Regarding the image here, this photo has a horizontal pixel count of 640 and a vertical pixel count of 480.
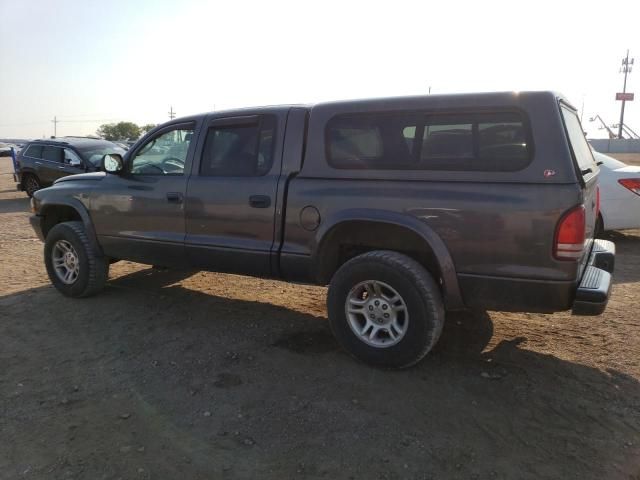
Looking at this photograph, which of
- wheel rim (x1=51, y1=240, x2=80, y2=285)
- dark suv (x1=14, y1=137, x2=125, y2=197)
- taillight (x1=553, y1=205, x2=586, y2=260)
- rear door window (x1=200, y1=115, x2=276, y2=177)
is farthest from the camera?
dark suv (x1=14, y1=137, x2=125, y2=197)

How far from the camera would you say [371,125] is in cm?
385

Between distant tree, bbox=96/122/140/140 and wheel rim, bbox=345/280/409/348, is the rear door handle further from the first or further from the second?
distant tree, bbox=96/122/140/140

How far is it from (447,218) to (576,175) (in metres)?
0.80

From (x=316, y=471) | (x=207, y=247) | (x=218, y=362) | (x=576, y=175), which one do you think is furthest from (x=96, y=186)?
(x=576, y=175)

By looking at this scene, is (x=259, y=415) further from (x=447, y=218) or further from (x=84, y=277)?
(x=84, y=277)

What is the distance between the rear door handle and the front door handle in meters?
0.84

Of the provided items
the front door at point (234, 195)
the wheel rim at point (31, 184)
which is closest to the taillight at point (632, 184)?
the front door at point (234, 195)

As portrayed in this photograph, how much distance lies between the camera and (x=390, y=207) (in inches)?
144

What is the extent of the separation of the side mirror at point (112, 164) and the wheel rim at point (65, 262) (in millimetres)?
1022

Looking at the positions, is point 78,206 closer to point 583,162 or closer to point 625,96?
point 583,162

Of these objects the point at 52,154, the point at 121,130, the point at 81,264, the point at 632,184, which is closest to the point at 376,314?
the point at 81,264

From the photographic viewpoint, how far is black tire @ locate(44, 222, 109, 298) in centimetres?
542

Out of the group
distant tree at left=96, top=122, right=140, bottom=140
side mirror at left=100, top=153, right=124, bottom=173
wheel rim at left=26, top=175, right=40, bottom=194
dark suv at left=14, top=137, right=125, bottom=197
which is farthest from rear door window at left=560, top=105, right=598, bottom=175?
distant tree at left=96, top=122, right=140, bottom=140

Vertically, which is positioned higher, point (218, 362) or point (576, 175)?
point (576, 175)
